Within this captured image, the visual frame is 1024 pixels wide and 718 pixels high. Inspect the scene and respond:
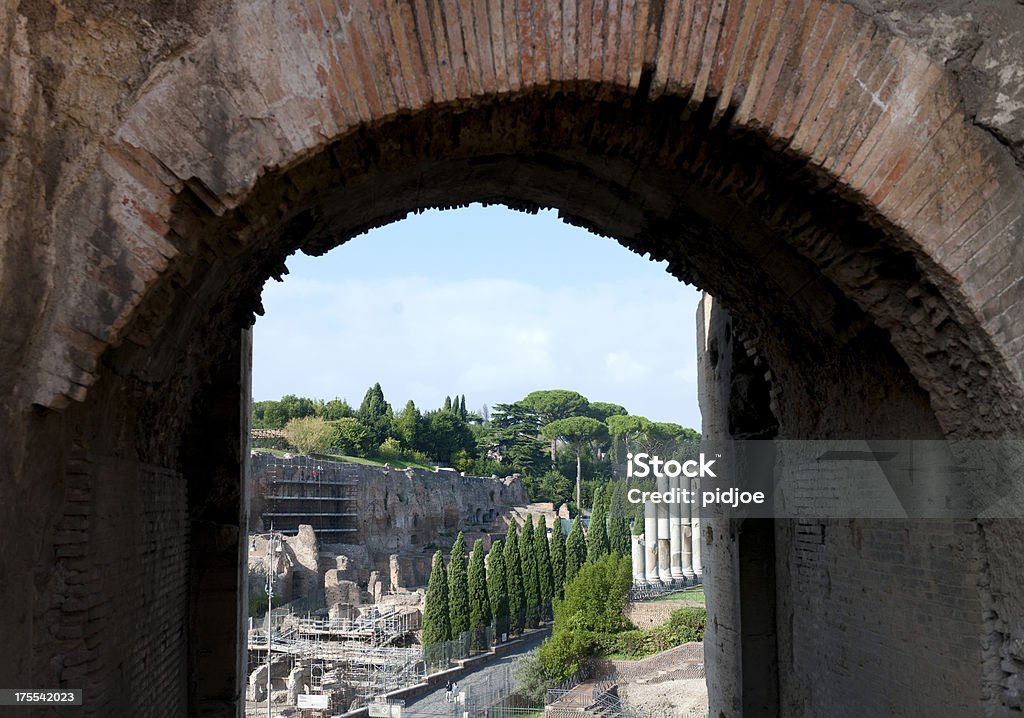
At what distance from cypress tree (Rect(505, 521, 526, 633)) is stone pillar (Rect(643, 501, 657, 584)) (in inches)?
274

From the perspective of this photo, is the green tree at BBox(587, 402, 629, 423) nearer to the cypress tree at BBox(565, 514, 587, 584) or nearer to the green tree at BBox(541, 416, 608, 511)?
the green tree at BBox(541, 416, 608, 511)

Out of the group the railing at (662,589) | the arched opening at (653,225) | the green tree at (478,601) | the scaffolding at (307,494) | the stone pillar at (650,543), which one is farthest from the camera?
the stone pillar at (650,543)

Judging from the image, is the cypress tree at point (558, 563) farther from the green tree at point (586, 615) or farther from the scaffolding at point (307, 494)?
the scaffolding at point (307, 494)

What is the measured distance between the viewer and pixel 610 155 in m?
3.88

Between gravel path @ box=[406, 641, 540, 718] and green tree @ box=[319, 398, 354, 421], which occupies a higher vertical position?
green tree @ box=[319, 398, 354, 421]

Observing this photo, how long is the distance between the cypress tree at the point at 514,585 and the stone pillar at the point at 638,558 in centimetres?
641

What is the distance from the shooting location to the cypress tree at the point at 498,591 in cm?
2817

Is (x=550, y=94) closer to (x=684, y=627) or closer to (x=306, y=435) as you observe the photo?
(x=684, y=627)

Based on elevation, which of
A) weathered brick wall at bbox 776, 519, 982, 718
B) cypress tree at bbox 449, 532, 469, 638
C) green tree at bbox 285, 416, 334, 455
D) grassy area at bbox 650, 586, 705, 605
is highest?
green tree at bbox 285, 416, 334, 455

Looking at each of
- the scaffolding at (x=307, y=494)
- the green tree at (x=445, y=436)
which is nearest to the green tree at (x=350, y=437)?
the green tree at (x=445, y=436)

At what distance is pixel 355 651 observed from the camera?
81.9 feet

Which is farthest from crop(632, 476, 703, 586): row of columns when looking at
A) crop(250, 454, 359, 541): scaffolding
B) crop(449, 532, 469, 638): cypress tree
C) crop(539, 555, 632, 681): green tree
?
crop(250, 454, 359, 541): scaffolding

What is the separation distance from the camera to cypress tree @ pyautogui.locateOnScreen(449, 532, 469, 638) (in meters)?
26.4

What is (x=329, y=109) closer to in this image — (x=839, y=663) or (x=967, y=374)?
(x=967, y=374)
